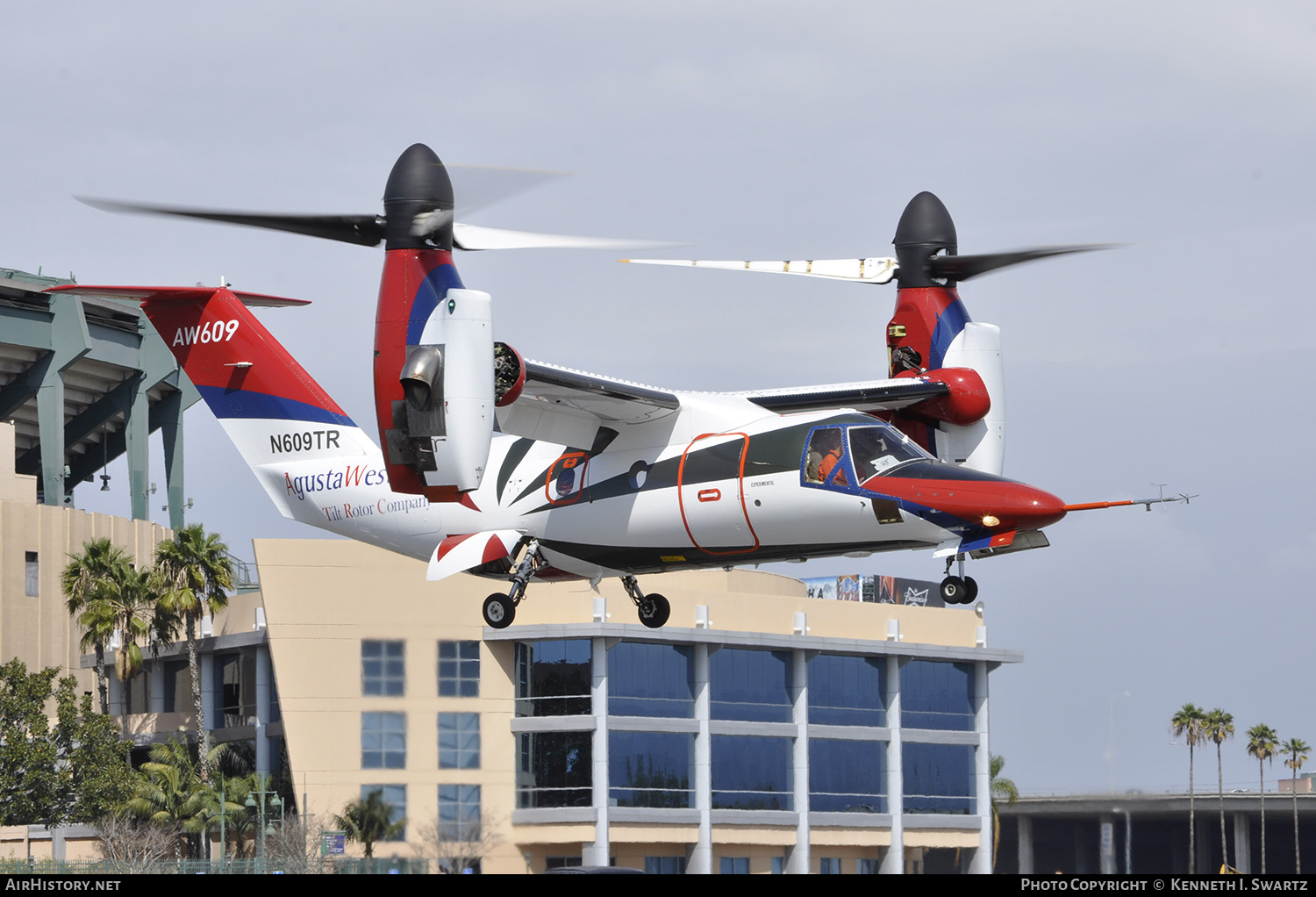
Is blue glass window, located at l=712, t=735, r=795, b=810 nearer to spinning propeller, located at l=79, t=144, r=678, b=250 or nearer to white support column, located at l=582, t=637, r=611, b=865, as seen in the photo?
white support column, located at l=582, t=637, r=611, b=865

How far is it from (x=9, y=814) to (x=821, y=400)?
30706mm

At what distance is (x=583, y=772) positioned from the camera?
47.3m

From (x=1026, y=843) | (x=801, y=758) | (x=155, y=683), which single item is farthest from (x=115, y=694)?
(x=1026, y=843)

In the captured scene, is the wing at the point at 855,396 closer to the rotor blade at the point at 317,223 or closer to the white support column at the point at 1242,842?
the rotor blade at the point at 317,223

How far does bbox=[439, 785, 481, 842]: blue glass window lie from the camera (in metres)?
22.3

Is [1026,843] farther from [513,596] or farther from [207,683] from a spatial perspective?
[513,596]

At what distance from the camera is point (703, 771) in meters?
51.0

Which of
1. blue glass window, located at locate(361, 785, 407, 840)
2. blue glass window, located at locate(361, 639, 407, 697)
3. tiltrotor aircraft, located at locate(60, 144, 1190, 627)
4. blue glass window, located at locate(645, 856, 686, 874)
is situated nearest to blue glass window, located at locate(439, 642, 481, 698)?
blue glass window, located at locate(361, 639, 407, 697)

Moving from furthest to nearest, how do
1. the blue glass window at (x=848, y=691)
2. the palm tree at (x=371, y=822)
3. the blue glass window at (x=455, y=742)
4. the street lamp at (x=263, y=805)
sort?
the blue glass window at (x=848, y=691) < the street lamp at (x=263, y=805) < the blue glass window at (x=455, y=742) < the palm tree at (x=371, y=822)

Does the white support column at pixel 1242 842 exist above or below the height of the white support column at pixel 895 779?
below

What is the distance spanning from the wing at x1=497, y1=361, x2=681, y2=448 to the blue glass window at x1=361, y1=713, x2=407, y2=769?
518 cm

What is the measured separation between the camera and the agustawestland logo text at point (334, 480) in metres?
24.6

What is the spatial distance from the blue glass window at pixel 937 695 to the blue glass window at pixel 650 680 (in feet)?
30.6

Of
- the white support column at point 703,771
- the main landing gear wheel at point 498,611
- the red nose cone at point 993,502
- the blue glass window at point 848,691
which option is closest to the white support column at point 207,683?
the white support column at point 703,771
